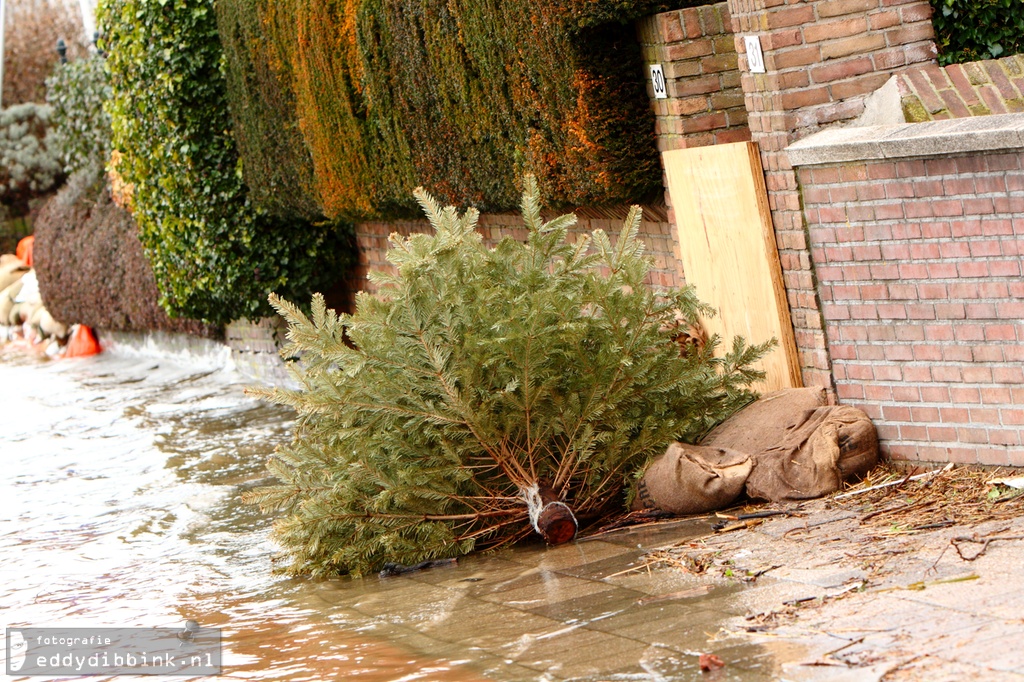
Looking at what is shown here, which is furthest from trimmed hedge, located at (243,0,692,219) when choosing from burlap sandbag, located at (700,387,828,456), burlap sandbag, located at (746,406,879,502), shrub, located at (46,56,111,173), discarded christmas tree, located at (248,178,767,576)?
shrub, located at (46,56,111,173)

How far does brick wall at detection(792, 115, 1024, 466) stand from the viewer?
5535 mm

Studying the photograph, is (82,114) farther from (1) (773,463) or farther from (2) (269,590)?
(1) (773,463)

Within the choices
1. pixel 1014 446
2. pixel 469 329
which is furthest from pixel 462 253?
pixel 1014 446

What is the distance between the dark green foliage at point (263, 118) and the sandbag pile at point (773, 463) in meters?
6.52

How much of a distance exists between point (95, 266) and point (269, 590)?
11953 millimetres

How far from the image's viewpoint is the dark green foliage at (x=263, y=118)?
11836 millimetres

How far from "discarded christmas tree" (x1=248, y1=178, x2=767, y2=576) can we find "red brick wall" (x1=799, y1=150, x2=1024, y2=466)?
54 centimetres

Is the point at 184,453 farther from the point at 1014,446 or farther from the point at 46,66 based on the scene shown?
the point at 46,66

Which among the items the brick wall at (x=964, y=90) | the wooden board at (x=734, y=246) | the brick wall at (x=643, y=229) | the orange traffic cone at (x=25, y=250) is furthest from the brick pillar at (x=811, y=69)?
the orange traffic cone at (x=25, y=250)

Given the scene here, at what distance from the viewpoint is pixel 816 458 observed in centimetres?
595

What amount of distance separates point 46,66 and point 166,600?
2700 cm

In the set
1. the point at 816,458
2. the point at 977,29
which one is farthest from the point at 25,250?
the point at 977,29

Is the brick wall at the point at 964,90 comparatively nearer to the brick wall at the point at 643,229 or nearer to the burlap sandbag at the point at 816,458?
the burlap sandbag at the point at 816,458

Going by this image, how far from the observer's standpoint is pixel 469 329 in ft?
19.6
